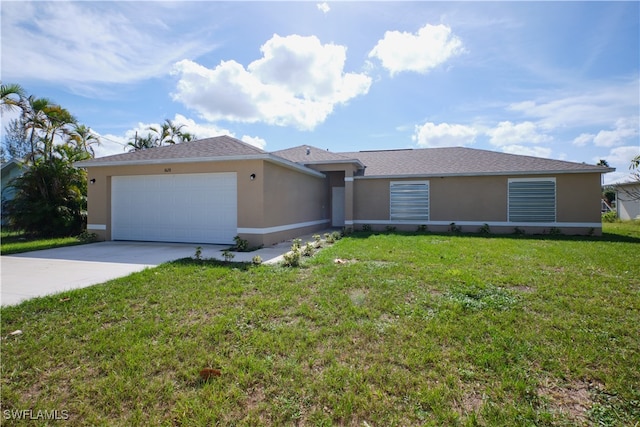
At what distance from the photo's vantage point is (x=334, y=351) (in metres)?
3.38

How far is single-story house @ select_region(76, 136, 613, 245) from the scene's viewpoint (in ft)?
35.4

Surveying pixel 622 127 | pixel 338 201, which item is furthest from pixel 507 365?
pixel 622 127

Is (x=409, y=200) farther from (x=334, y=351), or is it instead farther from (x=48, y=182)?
(x=48, y=182)

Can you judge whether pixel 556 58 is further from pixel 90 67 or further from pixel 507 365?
pixel 90 67

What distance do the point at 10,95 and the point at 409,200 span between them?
1869cm

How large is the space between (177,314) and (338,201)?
47.2 ft

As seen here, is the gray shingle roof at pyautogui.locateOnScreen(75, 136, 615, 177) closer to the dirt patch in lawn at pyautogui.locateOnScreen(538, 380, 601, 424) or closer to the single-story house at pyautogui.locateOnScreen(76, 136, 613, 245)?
the single-story house at pyautogui.locateOnScreen(76, 136, 613, 245)

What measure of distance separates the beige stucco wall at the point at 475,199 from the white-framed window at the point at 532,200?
8.6 inches

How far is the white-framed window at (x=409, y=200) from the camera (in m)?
15.6

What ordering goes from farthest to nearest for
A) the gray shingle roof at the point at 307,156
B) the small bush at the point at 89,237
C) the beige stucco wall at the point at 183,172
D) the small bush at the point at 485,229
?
the gray shingle roof at the point at 307,156 → the small bush at the point at 485,229 → the small bush at the point at 89,237 → the beige stucco wall at the point at 183,172

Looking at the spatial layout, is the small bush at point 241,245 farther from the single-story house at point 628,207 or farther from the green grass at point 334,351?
the single-story house at point 628,207

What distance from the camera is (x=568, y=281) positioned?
575 cm

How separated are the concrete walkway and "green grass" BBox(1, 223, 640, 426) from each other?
944 millimetres

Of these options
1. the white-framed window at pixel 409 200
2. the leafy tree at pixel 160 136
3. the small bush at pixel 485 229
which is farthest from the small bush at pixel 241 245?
the leafy tree at pixel 160 136
